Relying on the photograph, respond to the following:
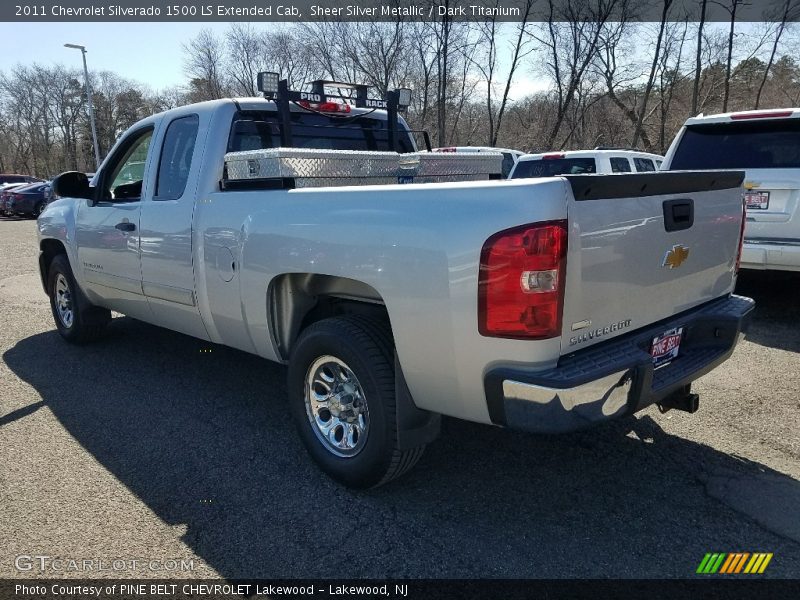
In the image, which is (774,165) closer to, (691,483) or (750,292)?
(750,292)

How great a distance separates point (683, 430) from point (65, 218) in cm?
531

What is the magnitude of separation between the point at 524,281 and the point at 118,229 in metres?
3.52

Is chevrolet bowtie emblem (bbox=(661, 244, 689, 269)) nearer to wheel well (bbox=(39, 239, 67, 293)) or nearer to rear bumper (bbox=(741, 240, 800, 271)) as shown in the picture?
rear bumper (bbox=(741, 240, 800, 271))

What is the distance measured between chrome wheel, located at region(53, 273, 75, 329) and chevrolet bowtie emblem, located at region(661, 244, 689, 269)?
17.4 feet

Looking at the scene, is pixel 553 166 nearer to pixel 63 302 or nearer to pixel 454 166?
pixel 454 166

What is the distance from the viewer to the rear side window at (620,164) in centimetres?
970

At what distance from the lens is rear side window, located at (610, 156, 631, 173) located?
9.70 meters

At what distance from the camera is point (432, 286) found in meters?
2.45

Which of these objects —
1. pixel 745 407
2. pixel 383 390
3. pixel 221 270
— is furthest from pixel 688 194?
pixel 221 270

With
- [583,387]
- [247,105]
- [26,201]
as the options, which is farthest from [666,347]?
[26,201]

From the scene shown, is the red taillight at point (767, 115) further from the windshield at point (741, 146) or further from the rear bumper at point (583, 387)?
the rear bumper at point (583, 387)

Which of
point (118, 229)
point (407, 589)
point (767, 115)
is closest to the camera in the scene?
point (407, 589)

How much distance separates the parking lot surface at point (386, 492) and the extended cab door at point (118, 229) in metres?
0.78

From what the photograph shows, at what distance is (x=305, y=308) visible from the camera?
3.38m
